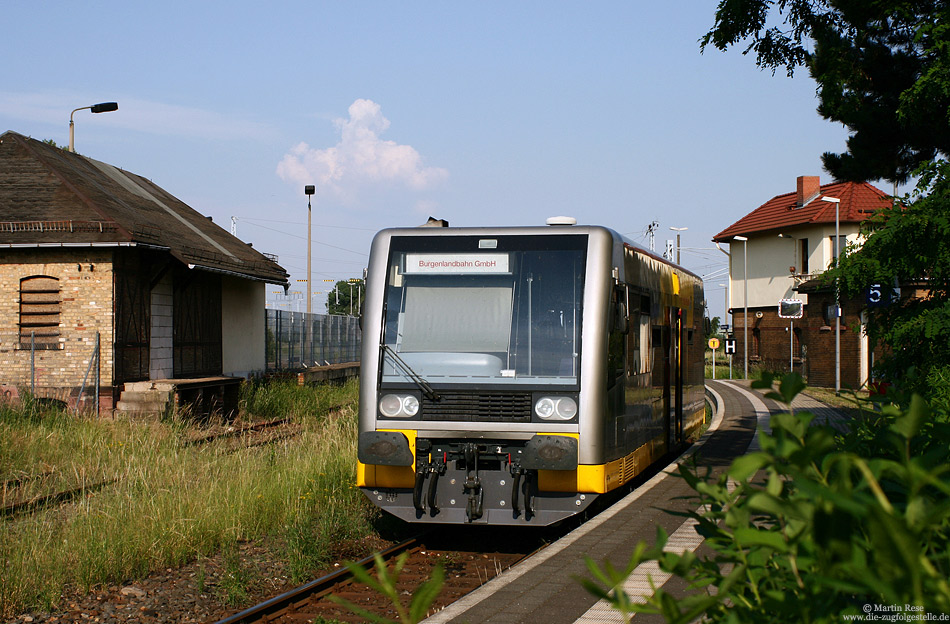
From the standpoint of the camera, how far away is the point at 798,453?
1934mm

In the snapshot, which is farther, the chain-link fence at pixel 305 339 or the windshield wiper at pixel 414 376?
the chain-link fence at pixel 305 339

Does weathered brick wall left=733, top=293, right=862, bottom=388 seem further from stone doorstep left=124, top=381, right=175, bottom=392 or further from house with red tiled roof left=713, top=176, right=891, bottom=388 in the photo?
stone doorstep left=124, top=381, right=175, bottom=392

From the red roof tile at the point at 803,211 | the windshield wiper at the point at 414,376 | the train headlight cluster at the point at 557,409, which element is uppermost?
the red roof tile at the point at 803,211

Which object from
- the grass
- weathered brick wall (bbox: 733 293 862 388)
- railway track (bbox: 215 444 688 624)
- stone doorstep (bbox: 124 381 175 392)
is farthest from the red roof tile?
railway track (bbox: 215 444 688 624)

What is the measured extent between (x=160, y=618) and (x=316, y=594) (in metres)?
1.10

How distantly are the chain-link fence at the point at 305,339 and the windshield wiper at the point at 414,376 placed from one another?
21070 mm

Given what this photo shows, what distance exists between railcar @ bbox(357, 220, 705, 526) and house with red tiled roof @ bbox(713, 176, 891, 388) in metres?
36.1

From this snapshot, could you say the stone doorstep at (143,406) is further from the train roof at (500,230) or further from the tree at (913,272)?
the tree at (913,272)

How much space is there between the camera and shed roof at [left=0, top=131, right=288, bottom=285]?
64.5 feet

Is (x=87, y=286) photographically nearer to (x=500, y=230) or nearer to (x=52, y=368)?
(x=52, y=368)

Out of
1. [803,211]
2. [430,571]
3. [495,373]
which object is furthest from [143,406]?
[803,211]

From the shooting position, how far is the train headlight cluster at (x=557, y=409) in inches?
322

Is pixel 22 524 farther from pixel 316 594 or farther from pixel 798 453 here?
pixel 798 453

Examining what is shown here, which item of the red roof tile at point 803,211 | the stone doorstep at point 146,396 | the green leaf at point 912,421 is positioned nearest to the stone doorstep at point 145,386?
the stone doorstep at point 146,396
